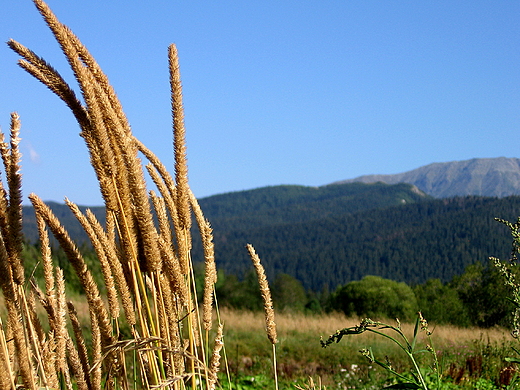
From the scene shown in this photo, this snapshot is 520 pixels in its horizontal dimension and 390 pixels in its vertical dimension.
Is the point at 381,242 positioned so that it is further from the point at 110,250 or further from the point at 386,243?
the point at 110,250

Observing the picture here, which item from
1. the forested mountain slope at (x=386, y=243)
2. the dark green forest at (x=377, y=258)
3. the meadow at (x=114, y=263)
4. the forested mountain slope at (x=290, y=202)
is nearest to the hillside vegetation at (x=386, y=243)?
the forested mountain slope at (x=386, y=243)

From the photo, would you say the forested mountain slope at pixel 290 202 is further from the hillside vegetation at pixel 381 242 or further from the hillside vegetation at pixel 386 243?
the hillside vegetation at pixel 386 243

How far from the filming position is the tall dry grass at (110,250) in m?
1.39

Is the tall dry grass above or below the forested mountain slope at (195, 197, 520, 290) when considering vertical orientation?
above

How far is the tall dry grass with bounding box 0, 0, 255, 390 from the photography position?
1392 millimetres

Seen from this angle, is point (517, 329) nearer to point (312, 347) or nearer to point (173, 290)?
point (173, 290)

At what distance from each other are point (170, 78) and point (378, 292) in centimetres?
2264

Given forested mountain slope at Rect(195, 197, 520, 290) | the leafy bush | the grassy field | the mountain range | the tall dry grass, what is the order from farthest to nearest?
the mountain range < forested mountain slope at Rect(195, 197, 520, 290) < the leafy bush < the grassy field < the tall dry grass

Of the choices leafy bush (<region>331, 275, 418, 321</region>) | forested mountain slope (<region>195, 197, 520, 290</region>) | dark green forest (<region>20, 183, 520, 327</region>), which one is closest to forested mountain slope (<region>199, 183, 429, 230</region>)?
dark green forest (<region>20, 183, 520, 327</region>)

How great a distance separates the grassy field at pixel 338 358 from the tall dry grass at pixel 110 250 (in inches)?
118

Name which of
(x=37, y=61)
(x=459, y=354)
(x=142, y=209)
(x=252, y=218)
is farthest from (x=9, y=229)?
(x=252, y=218)

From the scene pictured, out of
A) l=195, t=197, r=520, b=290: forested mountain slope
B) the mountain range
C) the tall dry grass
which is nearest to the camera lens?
the tall dry grass

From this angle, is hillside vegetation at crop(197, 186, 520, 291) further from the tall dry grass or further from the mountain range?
the tall dry grass

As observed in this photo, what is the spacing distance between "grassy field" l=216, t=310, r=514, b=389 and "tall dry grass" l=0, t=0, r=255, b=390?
2.98 metres
